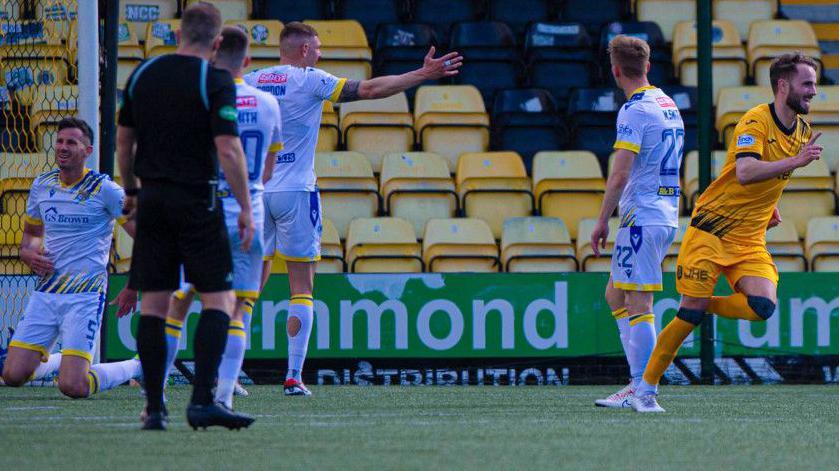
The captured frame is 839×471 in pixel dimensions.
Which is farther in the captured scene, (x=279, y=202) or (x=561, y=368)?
(x=561, y=368)

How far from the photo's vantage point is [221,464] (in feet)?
15.5

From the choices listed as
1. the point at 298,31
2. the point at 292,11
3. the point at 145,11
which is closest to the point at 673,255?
the point at 298,31

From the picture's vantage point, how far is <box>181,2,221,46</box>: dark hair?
19.0 feet

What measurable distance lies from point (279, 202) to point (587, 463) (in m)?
4.15

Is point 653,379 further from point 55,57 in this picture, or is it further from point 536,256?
point 55,57

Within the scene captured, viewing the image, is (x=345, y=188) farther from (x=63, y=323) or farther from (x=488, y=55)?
(x=63, y=323)

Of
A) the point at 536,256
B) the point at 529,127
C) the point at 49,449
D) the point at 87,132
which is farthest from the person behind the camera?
the point at 529,127

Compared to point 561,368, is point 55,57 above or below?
above

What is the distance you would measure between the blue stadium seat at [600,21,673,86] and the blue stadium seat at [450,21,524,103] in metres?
0.92

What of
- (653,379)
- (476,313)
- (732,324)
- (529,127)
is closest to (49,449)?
(653,379)

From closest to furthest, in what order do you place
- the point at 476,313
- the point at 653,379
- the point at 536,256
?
the point at 653,379 → the point at 476,313 → the point at 536,256

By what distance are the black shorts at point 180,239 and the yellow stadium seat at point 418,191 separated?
22.3ft

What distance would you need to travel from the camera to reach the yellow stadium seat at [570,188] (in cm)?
1280

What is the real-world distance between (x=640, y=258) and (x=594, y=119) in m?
6.33
